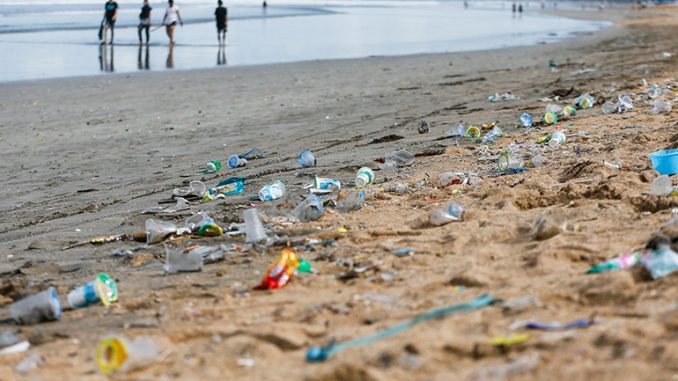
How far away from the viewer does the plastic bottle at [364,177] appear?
5.94 meters

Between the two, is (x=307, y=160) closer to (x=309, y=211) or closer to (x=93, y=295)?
(x=309, y=211)

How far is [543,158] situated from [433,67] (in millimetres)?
9938

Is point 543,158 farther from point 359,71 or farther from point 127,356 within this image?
point 359,71

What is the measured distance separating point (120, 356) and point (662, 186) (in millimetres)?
3279

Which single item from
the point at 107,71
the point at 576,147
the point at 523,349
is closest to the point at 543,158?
the point at 576,147

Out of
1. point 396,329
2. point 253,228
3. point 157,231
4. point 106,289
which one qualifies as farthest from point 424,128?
point 396,329

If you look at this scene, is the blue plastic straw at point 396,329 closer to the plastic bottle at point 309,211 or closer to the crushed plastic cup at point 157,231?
the plastic bottle at point 309,211

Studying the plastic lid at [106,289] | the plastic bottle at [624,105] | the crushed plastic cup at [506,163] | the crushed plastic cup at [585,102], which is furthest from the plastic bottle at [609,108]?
the plastic lid at [106,289]

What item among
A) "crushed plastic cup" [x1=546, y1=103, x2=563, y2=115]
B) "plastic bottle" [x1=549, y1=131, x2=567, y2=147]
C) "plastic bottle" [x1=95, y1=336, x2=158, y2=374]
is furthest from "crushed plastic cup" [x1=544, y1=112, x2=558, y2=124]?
"plastic bottle" [x1=95, y1=336, x2=158, y2=374]

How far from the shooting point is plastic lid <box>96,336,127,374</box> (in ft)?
9.71

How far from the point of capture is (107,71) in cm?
1638

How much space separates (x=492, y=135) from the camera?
754 cm

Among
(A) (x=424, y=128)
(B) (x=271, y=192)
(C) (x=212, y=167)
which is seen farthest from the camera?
(A) (x=424, y=128)

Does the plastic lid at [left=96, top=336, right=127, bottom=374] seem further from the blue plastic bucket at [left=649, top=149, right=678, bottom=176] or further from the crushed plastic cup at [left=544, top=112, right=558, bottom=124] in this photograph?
the crushed plastic cup at [left=544, top=112, right=558, bottom=124]
